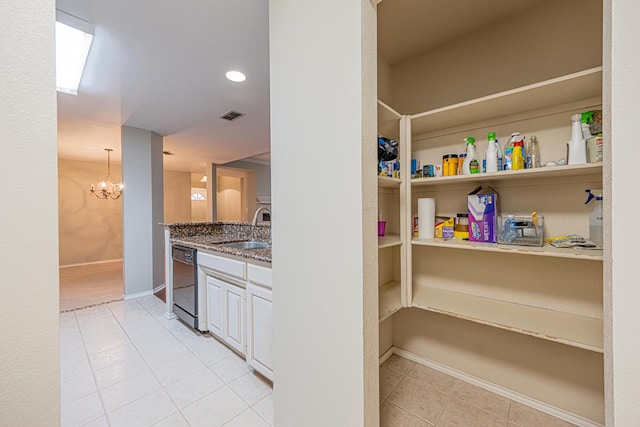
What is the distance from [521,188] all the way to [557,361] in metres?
0.99

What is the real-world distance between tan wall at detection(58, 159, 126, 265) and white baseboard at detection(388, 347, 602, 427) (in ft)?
23.1

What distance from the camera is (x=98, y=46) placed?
1849mm

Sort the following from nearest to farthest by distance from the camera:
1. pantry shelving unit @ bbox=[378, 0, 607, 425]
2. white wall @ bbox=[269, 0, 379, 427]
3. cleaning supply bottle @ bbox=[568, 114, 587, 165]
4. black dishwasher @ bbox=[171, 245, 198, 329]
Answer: white wall @ bbox=[269, 0, 379, 427] → cleaning supply bottle @ bbox=[568, 114, 587, 165] → pantry shelving unit @ bbox=[378, 0, 607, 425] → black dishwasher @ bbox=[171, 245, 198, 329]

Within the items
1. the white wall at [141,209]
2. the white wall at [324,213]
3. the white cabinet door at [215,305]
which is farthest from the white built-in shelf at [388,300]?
the white wall at [141,209]

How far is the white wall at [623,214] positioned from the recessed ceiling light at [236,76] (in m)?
2.24

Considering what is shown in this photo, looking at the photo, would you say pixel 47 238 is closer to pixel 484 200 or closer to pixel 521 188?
pixel 484 200

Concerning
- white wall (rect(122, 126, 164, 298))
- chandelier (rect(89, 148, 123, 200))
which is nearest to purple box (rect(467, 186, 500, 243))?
white wall (rect(122, 126, 164, 298))

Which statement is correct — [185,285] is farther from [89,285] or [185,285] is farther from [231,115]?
[89,285]

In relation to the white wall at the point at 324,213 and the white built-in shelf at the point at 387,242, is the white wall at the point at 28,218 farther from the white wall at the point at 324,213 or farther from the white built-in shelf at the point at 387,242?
the white built-in shelf at the point at 387,242

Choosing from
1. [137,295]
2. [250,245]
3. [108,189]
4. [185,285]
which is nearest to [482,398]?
[250,245]

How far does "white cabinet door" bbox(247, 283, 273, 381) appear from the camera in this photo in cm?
170

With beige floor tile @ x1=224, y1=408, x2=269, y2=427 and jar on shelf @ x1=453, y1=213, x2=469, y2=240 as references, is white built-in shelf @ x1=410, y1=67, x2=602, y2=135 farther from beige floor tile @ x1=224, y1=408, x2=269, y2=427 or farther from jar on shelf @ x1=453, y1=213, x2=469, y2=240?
beige floor tile @ x1=224, y1=408, x2=269, y2=427

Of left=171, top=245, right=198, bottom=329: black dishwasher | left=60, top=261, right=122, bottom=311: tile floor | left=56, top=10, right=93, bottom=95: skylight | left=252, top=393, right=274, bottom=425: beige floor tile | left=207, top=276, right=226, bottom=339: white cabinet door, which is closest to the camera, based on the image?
left=252, top=393, right=274, bottom=425: beige floor tile

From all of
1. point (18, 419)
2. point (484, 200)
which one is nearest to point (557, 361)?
point (484, 200)
